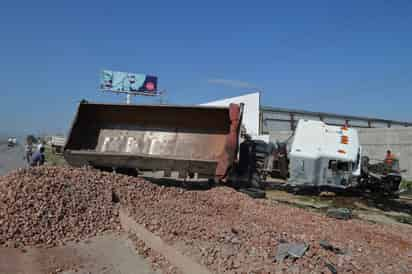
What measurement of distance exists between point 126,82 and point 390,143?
31.7m

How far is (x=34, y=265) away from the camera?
3.70 m

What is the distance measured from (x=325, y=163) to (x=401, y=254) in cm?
467

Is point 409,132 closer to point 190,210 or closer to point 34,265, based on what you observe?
point 190,210

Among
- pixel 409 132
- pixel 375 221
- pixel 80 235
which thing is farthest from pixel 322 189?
pixel 80 235

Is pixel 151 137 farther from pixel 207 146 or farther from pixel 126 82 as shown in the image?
pixel 126 82

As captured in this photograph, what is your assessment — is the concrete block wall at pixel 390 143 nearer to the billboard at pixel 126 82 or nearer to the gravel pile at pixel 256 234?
the gravel pile at pixel 256 234

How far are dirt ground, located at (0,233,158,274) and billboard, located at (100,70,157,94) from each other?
118ft

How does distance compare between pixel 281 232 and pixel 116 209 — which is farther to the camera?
pixel 116 209

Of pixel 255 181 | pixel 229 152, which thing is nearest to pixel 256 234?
pixel 229 152

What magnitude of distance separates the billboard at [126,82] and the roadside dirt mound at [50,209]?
3394 centimetres

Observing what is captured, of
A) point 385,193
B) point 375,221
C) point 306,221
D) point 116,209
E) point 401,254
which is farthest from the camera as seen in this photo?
point 385,193

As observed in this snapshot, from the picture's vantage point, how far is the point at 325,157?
877cm

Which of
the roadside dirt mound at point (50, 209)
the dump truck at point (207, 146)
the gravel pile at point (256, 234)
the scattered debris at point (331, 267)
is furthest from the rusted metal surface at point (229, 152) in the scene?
the scattered debris at point (331, 267)

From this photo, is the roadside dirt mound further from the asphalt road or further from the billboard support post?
the billboard support post
